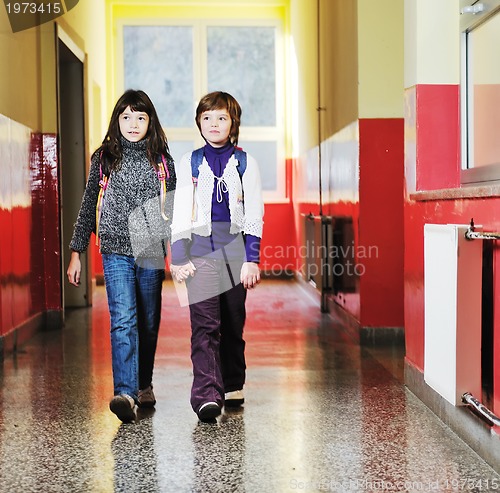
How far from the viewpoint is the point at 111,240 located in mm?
3273

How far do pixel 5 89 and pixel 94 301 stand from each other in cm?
281

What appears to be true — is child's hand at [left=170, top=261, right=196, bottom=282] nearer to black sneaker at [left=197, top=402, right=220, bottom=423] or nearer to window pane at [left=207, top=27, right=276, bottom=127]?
black sneaker at [left=197, top=402, right=220, bottom=423]

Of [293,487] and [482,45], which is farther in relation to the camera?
[482,45]

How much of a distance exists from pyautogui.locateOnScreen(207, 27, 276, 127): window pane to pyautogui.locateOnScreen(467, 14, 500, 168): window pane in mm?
6235

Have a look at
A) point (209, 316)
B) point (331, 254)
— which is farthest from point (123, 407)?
point (331, 254)

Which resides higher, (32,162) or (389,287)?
(32,162)

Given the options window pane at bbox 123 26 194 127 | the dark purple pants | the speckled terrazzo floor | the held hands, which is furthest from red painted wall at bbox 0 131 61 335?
window pane at bbox 123 26 194 127

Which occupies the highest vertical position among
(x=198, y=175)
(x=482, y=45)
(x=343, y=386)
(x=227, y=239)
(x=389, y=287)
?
(x=482, y=45)

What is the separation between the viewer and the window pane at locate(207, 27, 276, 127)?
981 centimetres

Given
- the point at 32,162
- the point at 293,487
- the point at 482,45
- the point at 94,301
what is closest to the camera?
the point at 293,487

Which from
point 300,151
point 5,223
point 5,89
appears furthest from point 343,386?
point 300,151

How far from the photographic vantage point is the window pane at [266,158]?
991cm

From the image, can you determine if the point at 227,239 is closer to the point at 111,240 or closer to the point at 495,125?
the point at 111,240

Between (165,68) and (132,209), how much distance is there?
6.75 meters
